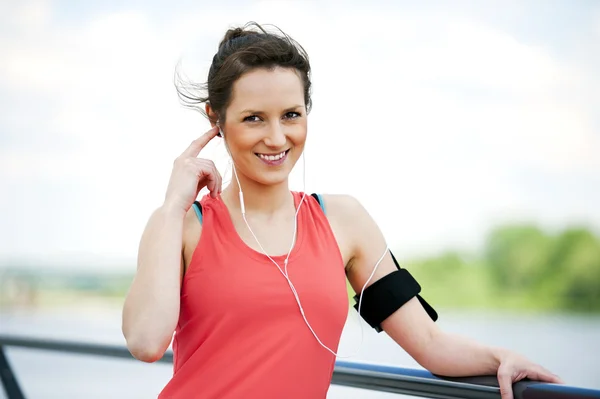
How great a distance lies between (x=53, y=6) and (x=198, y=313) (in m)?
23.1

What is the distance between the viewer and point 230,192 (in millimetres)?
1740

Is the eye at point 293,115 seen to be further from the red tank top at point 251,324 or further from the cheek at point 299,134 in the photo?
the red tank top at point 251,324

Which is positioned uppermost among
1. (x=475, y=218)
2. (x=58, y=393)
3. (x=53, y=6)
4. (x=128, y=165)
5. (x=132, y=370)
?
(x=53, y=6)

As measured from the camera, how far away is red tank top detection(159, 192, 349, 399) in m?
1.55

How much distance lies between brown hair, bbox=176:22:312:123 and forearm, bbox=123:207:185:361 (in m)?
0.30

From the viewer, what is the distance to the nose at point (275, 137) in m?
1.58

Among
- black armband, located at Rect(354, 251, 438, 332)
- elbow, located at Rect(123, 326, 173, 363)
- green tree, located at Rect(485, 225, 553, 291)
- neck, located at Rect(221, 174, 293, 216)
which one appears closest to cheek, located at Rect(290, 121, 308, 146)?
neck, located at Rect(221, 174, 293, 216)

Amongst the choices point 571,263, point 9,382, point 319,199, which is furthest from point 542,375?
point 571,263

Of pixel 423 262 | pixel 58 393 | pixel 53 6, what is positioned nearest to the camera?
pixel 58 393

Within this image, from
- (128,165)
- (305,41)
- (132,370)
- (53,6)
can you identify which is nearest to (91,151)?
(128,165)

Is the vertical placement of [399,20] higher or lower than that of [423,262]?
higher

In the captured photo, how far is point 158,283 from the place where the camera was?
4.90ft

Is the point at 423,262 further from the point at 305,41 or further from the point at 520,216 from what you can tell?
the point at 305,41

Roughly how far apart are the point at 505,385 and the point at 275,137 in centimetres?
65
